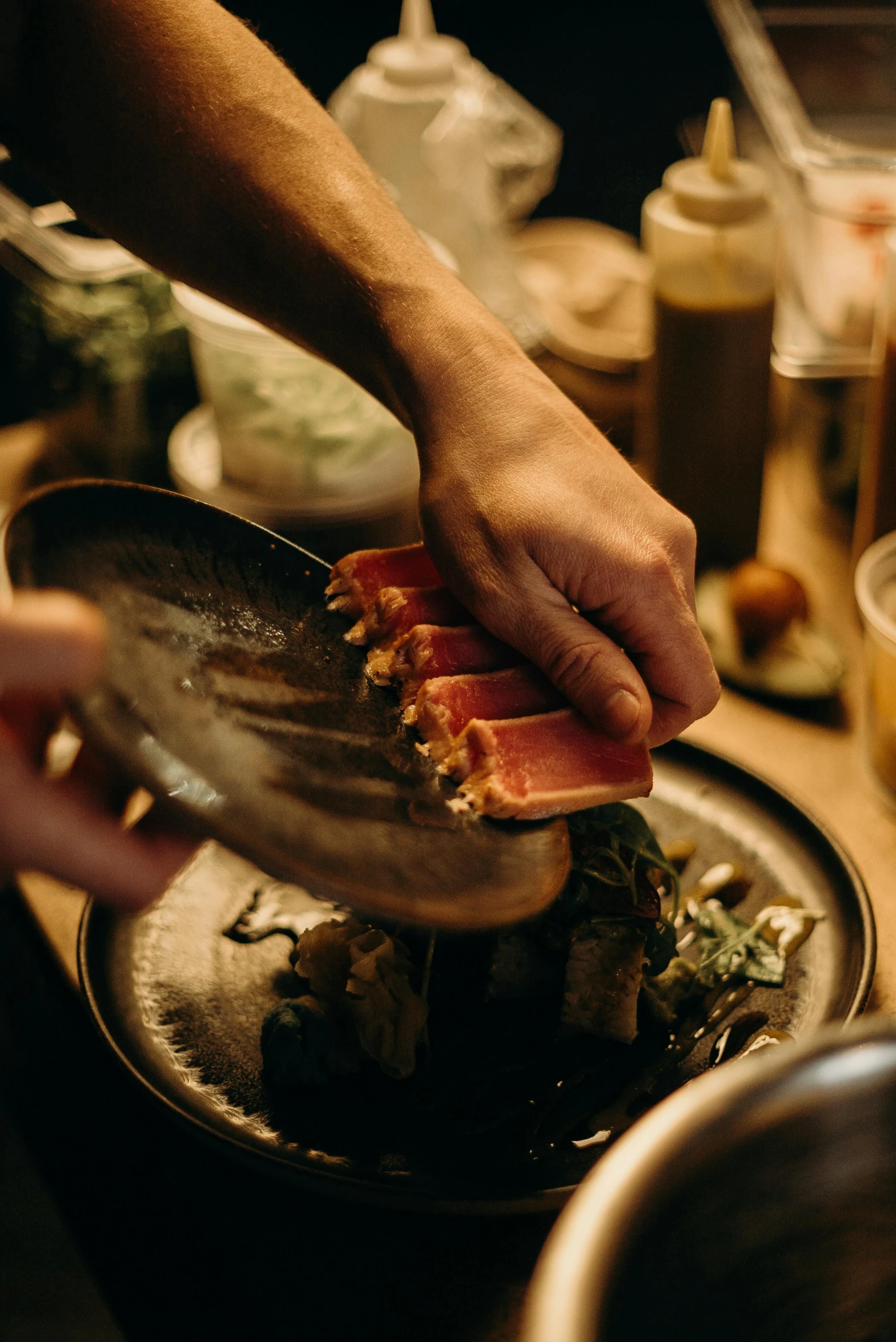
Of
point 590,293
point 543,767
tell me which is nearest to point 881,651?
point 543,767

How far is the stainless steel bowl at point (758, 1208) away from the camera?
55 cm

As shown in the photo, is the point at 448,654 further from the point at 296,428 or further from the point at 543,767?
the point at 296,428

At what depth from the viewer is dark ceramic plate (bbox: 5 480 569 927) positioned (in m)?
0.74

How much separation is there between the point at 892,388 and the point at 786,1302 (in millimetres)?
1188

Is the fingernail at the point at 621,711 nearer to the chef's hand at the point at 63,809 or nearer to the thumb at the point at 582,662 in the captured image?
the thumb at the point at 582,662

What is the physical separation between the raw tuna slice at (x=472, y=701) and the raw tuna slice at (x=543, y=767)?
0.06 ft

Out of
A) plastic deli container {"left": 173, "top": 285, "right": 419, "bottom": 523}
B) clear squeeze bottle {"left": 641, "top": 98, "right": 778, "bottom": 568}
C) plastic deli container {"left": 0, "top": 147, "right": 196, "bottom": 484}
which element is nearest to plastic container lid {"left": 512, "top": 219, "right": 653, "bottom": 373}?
clear squeeze bottle {"left": 641, "top": 98, "right": 778, "bottom": 568}

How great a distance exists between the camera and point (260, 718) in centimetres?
92

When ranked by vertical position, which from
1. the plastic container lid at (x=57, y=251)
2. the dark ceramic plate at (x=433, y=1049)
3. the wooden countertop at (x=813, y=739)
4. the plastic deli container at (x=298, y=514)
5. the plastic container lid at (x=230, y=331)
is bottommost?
the wooden countertop at (x=813, y=739)

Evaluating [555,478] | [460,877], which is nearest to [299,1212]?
[460,877]

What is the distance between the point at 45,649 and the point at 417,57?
176 cm

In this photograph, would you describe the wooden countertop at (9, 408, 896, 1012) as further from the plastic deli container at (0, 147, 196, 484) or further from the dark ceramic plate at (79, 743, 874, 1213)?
the plastic deli container at (0, 147, 196, 484)

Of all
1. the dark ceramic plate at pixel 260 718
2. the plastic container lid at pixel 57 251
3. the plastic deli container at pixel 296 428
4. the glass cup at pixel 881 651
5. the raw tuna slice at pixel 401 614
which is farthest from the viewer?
the plastic container lid at pixel 57 251

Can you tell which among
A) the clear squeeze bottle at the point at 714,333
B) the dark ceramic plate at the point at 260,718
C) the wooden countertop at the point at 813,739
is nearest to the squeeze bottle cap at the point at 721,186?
the clear squeeze bottle at the point at 714,333
